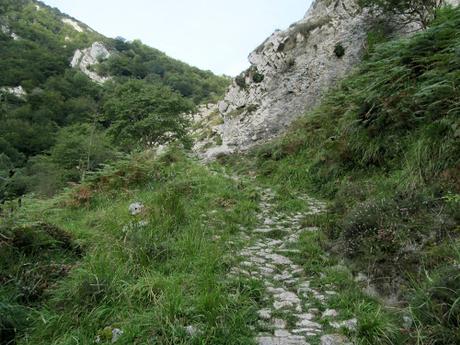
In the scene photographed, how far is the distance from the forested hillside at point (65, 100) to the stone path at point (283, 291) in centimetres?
300

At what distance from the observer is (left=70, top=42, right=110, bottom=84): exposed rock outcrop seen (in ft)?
274

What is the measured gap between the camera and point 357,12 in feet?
63.5

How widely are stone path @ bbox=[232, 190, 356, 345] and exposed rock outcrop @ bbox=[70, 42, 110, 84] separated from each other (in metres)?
80.7

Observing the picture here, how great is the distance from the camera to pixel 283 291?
422 cm

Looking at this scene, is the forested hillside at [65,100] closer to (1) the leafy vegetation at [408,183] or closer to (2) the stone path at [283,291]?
(2) the stone path at [283,291]

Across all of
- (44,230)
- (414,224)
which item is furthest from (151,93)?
(414,224)

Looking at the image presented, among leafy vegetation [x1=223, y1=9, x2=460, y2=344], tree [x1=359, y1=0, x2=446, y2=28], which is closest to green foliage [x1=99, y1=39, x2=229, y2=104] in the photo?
tree [x1=359, y1=0, x2=446, y2=28]

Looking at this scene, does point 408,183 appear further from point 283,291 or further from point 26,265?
point 26,265

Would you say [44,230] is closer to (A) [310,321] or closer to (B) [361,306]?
(A) [310,321]

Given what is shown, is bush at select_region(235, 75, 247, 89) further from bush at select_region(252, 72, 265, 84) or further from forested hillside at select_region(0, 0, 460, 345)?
forested hillside at select_region(0, 0, 460, 345)

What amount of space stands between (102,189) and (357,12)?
16.7 m

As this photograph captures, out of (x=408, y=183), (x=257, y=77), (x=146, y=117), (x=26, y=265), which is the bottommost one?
(x=26, y=265)

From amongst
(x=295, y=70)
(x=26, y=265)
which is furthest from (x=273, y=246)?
(x=295, y=70)

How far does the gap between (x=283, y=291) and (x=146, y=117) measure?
18.6 metres
